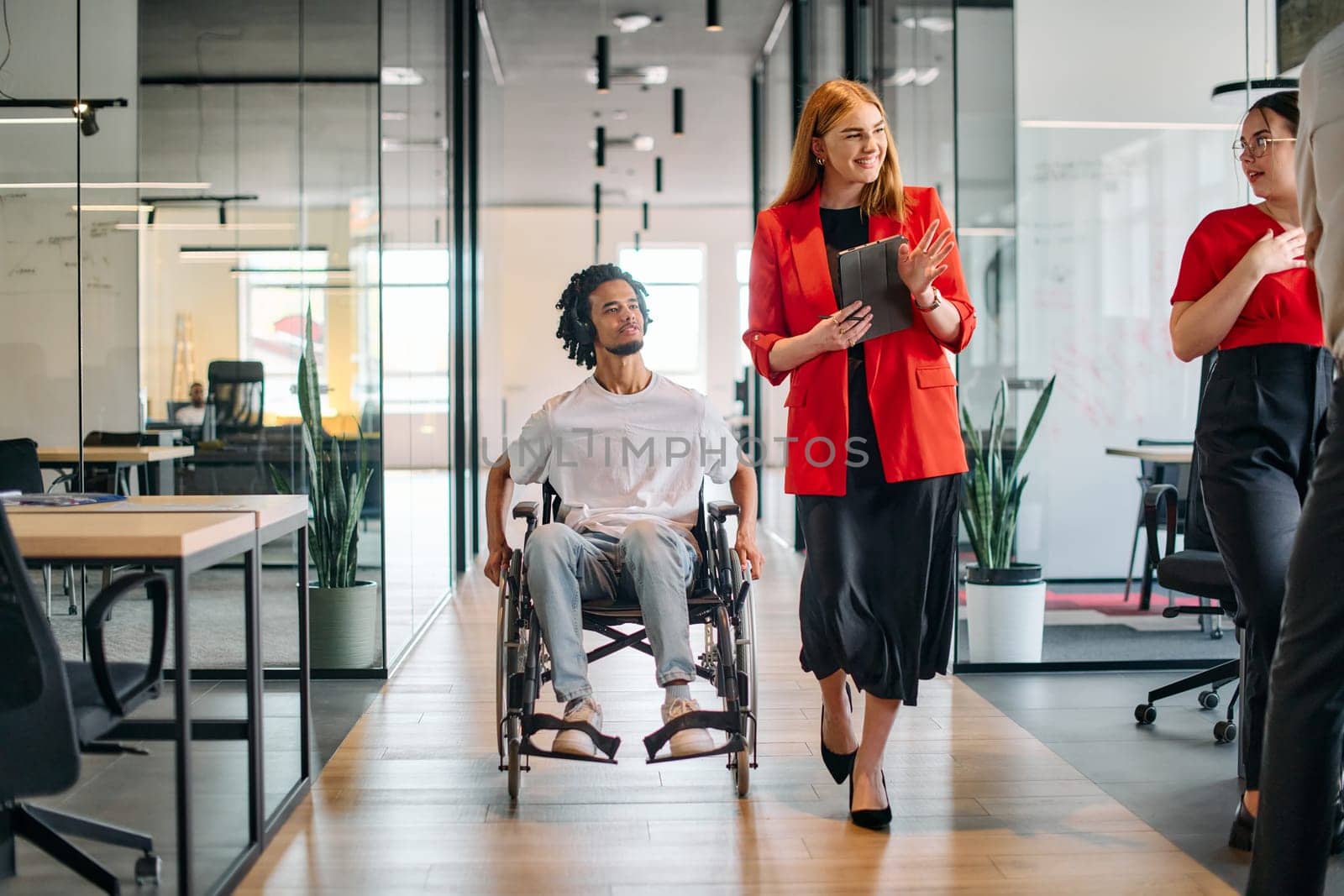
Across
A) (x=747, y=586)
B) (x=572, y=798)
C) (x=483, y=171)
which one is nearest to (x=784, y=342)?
(x=747, y=586)

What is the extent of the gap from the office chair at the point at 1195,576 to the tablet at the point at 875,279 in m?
0.81

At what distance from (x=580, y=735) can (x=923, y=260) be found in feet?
3.77

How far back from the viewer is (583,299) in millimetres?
3012

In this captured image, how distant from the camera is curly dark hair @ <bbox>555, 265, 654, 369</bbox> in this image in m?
3.01

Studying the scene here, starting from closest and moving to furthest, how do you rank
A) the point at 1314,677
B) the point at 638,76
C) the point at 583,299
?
the point at 1314,677 → the point at 583,299 → the point at 638,76

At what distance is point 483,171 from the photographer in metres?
7.05

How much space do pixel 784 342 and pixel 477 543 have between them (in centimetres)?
456

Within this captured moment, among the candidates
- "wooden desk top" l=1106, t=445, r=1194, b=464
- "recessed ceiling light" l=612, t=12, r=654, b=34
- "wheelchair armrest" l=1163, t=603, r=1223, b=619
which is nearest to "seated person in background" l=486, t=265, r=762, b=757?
"wheelchair armrest" l=1163, t=603, r=1223, b=619

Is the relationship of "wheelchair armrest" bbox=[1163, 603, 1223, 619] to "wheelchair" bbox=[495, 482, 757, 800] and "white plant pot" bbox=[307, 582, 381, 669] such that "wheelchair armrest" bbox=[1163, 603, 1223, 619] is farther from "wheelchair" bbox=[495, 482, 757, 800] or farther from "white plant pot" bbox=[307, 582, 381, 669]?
"white plant pot" bbox=[307, 582, 381, 669]

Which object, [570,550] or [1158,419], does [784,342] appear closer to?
[570,550]

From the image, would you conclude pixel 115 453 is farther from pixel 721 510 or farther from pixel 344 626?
pixel 721 510

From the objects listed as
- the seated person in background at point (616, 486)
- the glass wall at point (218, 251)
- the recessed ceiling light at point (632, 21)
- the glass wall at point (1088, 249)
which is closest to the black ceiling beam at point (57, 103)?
the glass wall at point (218, 251)

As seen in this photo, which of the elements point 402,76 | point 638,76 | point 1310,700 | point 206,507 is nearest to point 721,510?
point 206,507

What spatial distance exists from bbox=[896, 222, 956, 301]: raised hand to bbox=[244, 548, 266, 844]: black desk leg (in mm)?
1310
